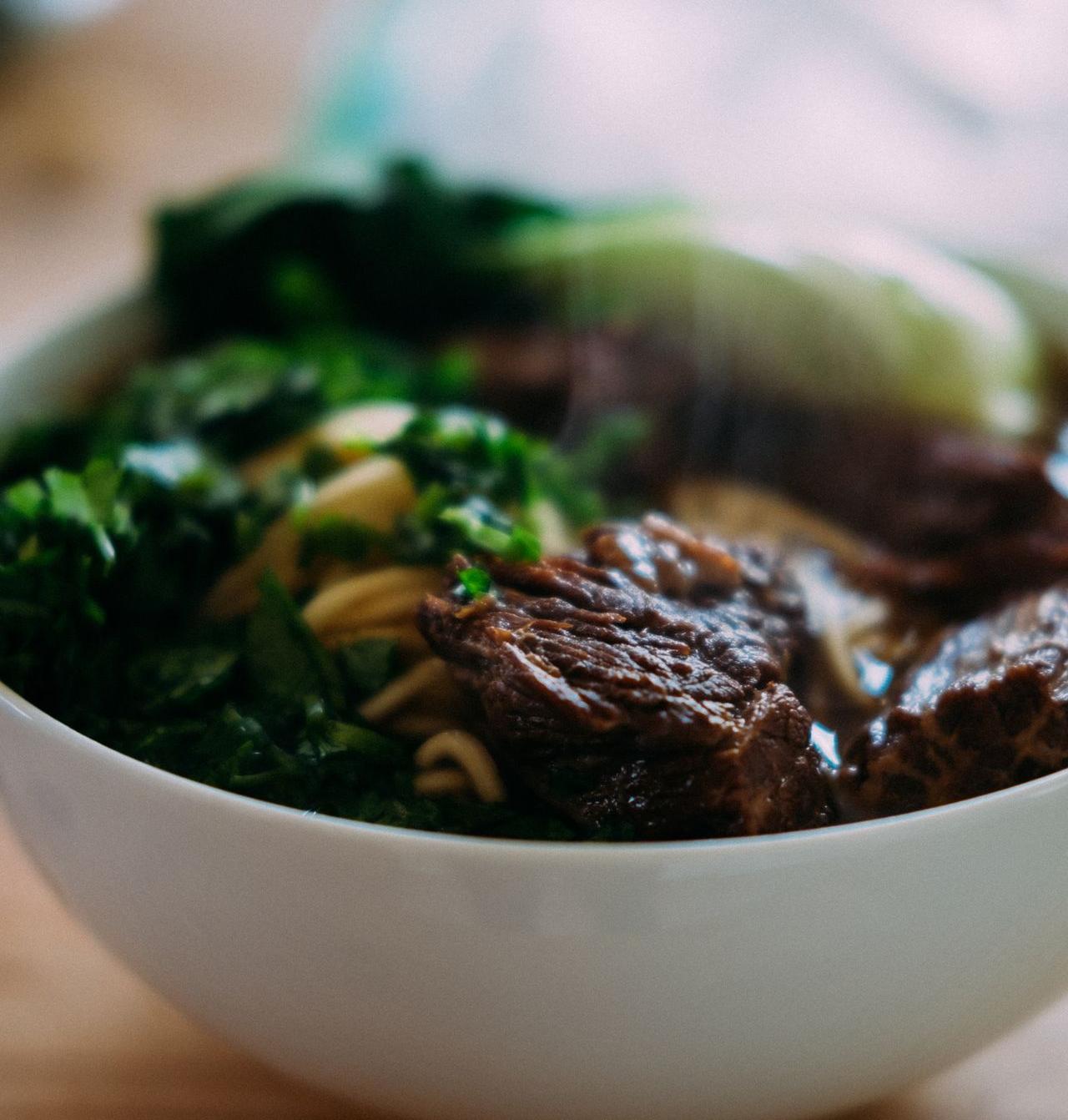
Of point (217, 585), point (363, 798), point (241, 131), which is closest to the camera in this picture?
point (363, 798)

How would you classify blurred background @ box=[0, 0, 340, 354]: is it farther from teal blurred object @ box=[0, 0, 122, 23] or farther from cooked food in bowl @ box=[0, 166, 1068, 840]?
cooked food in bowl @ box=[0, 166, 1068, 840]

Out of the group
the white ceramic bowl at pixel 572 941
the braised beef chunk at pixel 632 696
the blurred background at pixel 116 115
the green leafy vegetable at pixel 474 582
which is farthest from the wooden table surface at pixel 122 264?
the green leafy vegetable at pixel 474 582

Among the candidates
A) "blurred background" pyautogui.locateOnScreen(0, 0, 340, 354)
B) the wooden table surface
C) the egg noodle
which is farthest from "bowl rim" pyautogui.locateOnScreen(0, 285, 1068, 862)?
"blurred background" pyautogui.locateOnScreen(0, 0, 340, 354)

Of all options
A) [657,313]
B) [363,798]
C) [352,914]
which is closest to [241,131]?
[657,313]

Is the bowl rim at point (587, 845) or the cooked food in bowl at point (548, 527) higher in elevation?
the bowl rim at point (587, 845)

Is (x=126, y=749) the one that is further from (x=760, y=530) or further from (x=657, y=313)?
(x=657, y=313)

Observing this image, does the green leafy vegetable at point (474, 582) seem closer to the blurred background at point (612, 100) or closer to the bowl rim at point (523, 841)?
the bowl rim at point (523, 841)
